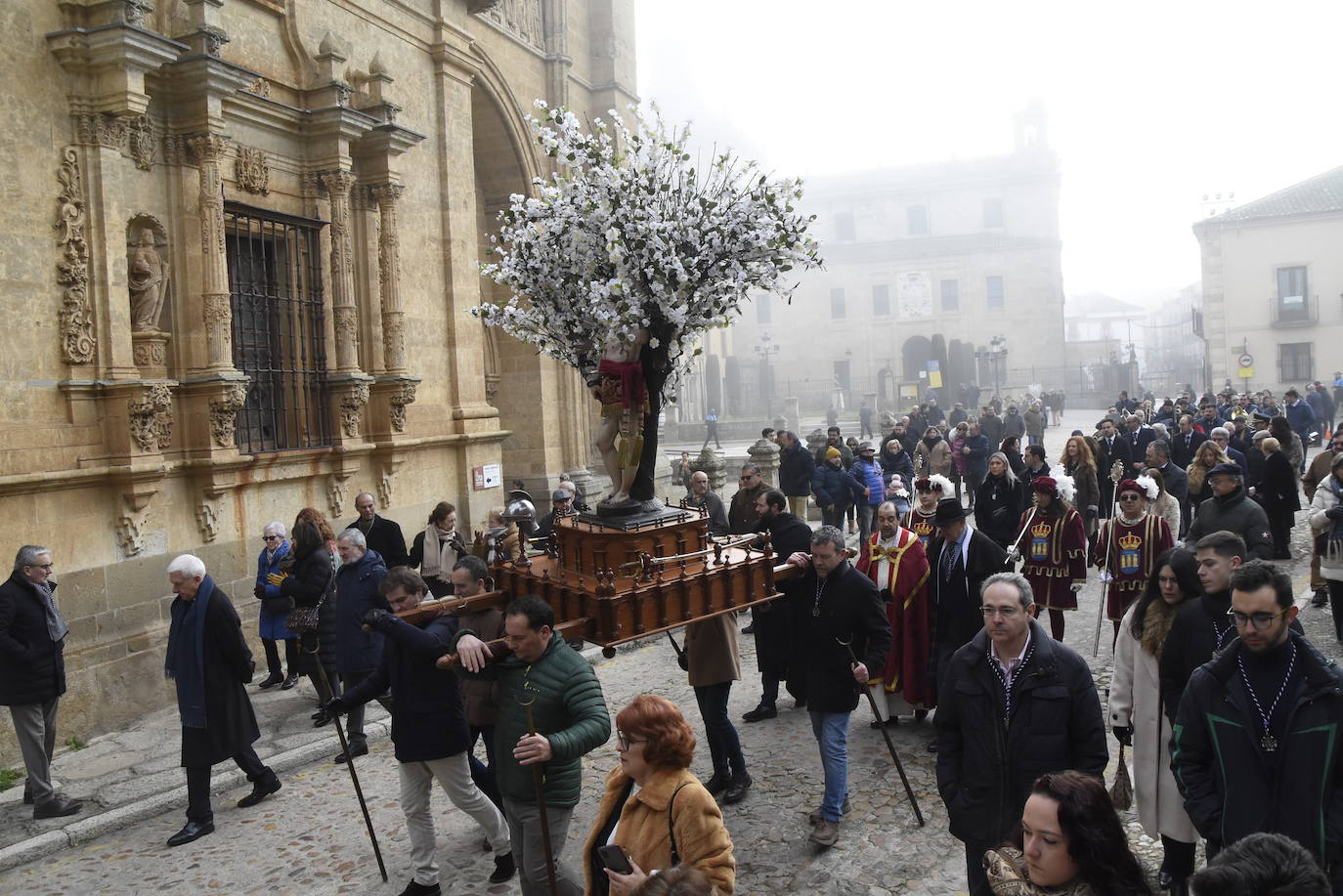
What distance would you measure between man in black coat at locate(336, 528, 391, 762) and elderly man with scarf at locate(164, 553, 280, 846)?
108 centimetres

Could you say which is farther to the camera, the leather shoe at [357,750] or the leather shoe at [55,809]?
the leather shoe at [357,750]

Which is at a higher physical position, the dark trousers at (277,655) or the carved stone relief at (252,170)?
the carved stone relief at (252,170)

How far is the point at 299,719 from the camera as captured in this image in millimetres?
9016

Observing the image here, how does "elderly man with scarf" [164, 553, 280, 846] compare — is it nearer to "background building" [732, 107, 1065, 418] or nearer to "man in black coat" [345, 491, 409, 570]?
"man in black coat" [345, 491, 409, 570]

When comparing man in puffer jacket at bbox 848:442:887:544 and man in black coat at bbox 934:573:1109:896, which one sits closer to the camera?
man in black coat at bbox 934:573:1109:896

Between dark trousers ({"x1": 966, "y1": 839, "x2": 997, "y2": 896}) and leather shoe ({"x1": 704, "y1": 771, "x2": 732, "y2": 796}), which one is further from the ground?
dark trousers ({"x1": 966, "y1": 839, "x2": 997, "y2": 896})

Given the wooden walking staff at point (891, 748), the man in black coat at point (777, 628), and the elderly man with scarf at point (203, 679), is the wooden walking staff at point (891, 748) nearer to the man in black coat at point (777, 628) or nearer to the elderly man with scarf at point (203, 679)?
the man in black coat at point (777, 628)

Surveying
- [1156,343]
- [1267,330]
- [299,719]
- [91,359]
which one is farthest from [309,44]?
[1156,343]

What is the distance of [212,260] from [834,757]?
7612 mm

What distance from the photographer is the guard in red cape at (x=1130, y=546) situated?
8.02 m

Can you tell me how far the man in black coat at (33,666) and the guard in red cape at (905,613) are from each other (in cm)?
587

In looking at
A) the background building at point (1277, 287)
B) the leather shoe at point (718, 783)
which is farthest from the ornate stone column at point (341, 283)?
the background building at point (1277, 287)

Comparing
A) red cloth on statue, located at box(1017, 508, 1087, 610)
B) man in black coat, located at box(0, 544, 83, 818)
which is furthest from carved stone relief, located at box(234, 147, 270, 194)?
red cloth on statue, located at box(1017, 508, 1087, 610)

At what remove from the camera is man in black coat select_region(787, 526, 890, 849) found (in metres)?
6.07
